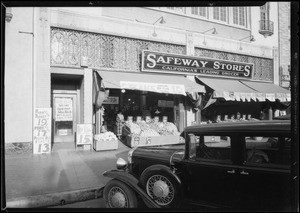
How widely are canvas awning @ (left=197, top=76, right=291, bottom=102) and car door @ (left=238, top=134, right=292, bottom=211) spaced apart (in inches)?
354

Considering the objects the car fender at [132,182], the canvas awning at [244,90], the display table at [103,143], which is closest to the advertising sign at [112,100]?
the display table at [103,143]

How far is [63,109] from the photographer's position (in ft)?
37.4

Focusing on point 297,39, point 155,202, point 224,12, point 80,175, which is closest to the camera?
point 297,39

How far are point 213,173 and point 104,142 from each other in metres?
7.04

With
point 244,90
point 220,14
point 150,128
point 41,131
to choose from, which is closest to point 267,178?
point 41,131

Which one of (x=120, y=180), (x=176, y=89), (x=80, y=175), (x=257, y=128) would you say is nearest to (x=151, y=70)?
(x=176, y=89)

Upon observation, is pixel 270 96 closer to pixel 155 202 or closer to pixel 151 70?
pixel 151 70

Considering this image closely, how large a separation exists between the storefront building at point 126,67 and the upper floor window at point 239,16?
0.33 feet

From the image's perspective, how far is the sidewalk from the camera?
16.9 ft

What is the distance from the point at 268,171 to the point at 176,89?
8.36m

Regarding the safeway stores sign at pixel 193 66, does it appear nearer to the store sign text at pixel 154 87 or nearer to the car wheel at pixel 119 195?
the store sign text at pixel 154 87

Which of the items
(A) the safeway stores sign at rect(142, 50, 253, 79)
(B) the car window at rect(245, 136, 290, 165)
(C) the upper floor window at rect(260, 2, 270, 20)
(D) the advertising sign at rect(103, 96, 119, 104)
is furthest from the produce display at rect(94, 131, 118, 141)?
(C) the upper floor window at rect(260, 2, 270, 20)

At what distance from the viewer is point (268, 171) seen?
3311 mm

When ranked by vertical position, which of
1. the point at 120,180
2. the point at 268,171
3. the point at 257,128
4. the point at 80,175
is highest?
the point at 257,128
